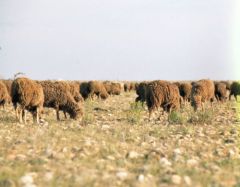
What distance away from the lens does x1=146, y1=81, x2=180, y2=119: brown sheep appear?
19.8 meters

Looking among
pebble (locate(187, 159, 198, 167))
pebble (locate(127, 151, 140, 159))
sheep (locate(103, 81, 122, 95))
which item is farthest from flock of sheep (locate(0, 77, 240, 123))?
sheep (locate(103, 81, 122, 95))

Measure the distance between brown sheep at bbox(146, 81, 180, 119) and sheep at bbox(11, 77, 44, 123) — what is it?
16.0 feet

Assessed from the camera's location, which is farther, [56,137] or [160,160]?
[56,137]

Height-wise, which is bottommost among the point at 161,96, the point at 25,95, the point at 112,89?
the point at 112,89

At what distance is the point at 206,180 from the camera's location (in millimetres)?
7316

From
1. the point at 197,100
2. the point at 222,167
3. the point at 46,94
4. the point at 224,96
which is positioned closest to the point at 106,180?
the point at 222,167

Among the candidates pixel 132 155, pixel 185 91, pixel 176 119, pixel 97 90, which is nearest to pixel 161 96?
pixel 176 119

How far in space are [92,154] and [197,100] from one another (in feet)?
55.9

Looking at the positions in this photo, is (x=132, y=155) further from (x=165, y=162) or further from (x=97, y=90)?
(x=97, y=90)

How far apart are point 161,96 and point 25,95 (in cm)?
597

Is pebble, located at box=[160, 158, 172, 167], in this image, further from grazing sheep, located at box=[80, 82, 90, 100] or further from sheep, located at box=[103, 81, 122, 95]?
sheep, located at box=[103, 81, 122, 95]

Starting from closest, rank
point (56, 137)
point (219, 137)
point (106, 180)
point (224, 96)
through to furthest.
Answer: point (106, 180) → point (56, 137) → point (219, 137) → point (224, 96)

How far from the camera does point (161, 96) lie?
782 inches

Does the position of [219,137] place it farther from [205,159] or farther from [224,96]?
[224,96]
